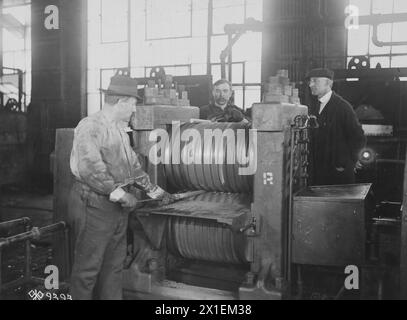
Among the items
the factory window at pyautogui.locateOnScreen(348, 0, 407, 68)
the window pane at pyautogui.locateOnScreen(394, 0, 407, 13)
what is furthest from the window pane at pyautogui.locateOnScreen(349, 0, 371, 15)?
the window pane at pyautogui.locateOnScreen(394, 0, 407, 13)

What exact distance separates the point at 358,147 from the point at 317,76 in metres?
0.83

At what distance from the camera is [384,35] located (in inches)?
365

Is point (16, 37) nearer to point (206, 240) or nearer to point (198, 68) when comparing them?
point (198, 68)

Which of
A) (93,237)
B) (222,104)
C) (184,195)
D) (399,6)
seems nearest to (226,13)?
(399,6)

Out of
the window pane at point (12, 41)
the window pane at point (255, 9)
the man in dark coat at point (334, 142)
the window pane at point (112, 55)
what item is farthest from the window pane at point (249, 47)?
the window pane at point (12, 41)

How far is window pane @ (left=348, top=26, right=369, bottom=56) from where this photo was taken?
936cm

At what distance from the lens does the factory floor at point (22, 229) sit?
4.93 metres

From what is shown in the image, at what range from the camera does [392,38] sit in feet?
30.1

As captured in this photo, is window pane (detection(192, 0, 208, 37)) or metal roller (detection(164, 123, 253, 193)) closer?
metal roller (detection(164, 123, 253, 193))

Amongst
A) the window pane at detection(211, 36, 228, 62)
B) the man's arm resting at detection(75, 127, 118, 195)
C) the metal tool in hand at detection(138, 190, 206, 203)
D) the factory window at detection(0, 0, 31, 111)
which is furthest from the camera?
the factory window at detection(0, 0, 31, 111)

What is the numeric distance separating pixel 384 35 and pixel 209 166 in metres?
6.92

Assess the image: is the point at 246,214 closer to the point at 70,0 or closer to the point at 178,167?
the point at 178,167

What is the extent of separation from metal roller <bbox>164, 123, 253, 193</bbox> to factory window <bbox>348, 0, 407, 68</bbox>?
6098 millimetres

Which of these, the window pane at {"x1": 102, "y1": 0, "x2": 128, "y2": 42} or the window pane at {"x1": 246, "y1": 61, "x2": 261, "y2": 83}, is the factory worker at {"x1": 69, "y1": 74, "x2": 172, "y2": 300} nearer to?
the window pane at {"x1": 246, "y1": 61, "x2": 261, "y2": 83}
